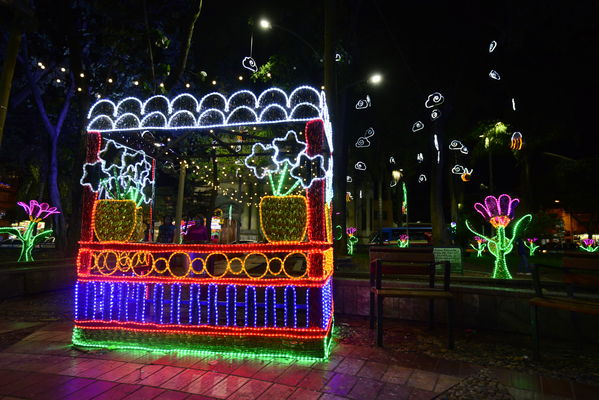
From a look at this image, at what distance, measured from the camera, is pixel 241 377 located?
364 cm

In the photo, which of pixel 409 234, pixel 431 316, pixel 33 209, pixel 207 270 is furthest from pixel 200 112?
pixel 409 234

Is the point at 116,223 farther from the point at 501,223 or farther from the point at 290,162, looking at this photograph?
the point at 501,223

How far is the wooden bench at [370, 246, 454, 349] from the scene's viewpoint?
15.0 ft

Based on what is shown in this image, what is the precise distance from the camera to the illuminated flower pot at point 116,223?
5.00 metres

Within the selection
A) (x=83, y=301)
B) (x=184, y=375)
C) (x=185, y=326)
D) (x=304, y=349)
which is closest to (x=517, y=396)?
(x=304, y=349)

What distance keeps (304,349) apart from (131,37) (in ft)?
29.3

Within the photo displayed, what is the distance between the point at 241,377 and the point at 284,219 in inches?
74.1

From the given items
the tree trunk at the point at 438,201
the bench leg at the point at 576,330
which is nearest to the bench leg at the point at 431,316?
the bench leg at the point at 576,330

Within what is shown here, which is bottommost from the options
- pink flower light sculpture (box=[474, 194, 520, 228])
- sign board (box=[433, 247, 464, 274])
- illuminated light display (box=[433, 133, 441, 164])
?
sign board (box=[433, 247, 464, 274])

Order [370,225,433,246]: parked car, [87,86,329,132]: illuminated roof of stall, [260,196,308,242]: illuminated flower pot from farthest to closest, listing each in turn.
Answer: [370,225,433,246]: parked car
[87,86,329,132]: illuminated roof of stall
[260,196,308,242]: illuminated flower pot

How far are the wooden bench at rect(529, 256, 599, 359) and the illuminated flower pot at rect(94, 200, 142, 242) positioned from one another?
5344 millimetres

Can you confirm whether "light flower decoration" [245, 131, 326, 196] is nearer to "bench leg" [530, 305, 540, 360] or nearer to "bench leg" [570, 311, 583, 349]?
"bench leg" [530, 305, 540, 360]

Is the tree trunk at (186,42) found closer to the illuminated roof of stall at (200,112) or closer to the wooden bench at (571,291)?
the illuminated roof of stall at (200,112)

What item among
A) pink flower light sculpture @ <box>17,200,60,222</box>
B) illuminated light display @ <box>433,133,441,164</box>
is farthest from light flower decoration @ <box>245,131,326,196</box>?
illuminated light display @ <box>433,133,441,164</box>
